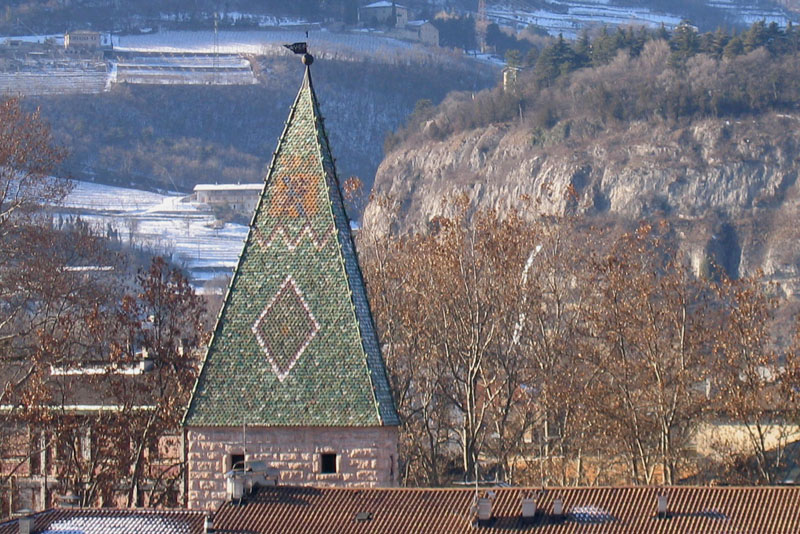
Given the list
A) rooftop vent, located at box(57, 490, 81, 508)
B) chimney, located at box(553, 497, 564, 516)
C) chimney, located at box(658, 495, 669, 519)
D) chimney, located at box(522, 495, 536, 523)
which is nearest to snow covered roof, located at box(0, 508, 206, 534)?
chimney, located at box(522, 495, 536, 523)

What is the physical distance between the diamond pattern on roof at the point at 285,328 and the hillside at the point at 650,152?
307 ft

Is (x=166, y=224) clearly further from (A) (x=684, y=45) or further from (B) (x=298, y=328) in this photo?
(B) (x=298, y=328)

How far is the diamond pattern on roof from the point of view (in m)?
33.8

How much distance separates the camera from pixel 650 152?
476 ft

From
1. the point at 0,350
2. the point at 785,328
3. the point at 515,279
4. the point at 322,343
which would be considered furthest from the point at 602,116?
the point at 322,343

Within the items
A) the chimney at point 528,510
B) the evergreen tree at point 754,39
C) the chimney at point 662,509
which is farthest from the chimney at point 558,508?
the evergreen tree at point 754,39

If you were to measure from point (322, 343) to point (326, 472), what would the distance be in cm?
204

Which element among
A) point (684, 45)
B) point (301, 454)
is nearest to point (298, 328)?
point (301, 454)

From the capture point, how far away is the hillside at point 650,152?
137 m

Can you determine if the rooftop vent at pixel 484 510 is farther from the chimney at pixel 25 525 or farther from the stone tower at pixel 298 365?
the chimney at pixel 25 525

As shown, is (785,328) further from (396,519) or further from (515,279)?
(396,519)

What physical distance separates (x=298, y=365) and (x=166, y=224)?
136m

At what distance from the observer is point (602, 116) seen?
5950 inches

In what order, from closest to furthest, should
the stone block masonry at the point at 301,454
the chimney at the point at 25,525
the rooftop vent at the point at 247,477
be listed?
the chimney at the point at 25,525 → the rooftop vent at the point at 247,477 → the stone block masonry at the point at 301,454
